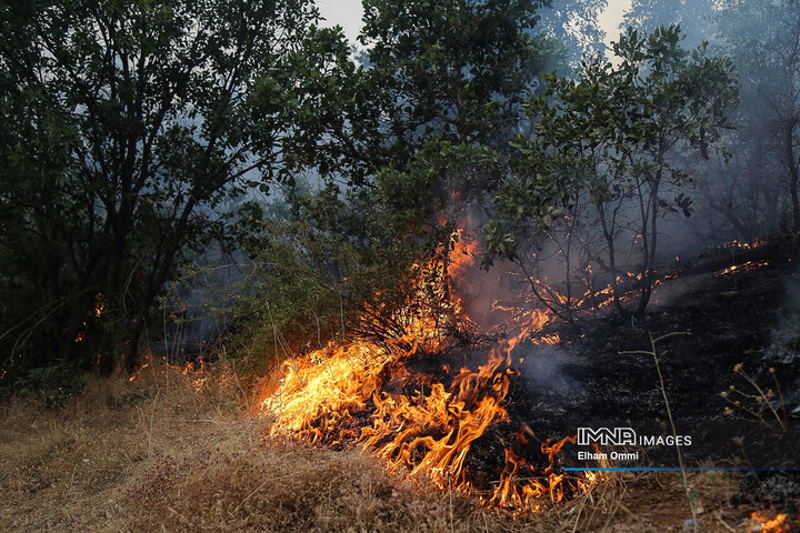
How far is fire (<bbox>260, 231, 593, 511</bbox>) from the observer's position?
4.66 meters

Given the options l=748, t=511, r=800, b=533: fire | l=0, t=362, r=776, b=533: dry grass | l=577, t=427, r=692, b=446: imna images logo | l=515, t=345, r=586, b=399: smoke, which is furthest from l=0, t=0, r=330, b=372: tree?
l=748, t=511, r=800, b=533: fire

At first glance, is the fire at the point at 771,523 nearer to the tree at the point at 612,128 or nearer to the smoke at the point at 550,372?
the smoke at the point at 550,372

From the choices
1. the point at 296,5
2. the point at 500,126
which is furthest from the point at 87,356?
the point at 500,126

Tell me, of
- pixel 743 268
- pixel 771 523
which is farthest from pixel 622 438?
pixel 743 268

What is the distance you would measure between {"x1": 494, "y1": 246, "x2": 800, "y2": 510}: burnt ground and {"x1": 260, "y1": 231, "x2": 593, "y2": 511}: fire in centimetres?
34

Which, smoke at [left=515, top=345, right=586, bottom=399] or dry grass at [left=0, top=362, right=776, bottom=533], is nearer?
dry grass at [left=0, top=362, right=776, bottom=533]

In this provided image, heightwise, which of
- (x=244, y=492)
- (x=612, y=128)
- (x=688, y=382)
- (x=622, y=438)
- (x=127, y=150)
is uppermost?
(x=127, y=150)

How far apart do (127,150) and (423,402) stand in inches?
298

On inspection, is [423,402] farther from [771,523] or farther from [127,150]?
[127,150]

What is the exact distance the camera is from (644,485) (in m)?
4.07

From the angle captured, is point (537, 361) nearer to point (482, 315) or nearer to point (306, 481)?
point (482, 315)

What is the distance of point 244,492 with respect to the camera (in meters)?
4.47

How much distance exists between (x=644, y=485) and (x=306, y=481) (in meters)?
2.54

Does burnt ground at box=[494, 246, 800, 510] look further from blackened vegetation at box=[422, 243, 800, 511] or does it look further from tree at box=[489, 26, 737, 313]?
tree at box=[489, 26, 737, 313]
